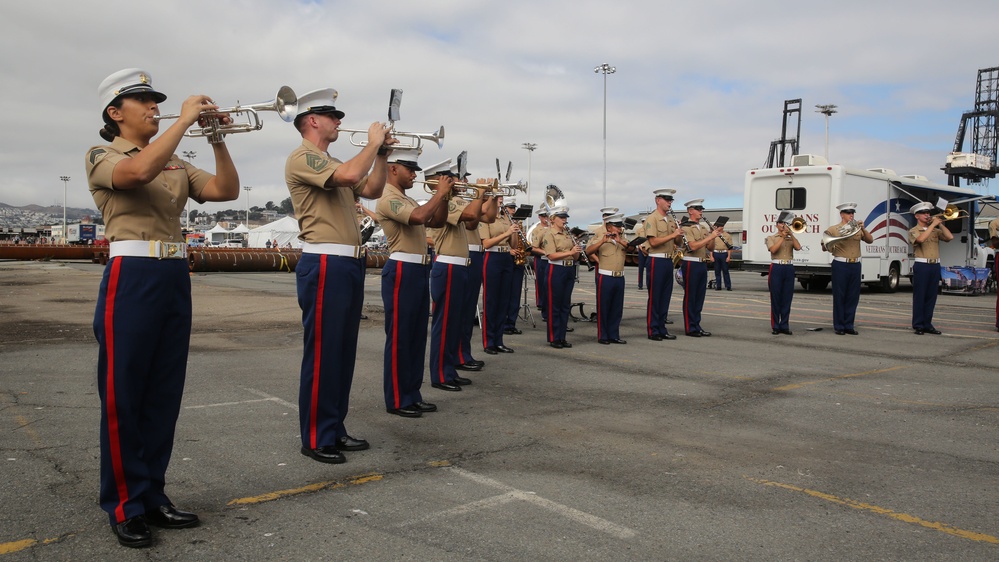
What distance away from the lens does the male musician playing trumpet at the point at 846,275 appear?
13148 millimetres

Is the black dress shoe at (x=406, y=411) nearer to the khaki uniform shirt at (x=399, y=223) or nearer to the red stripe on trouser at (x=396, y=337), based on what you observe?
the red stripe on trouser at (x=396, y=337)

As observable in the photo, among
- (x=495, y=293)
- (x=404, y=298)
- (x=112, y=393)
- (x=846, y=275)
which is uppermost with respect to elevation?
(x=846, y=275)

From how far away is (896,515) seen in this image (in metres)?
4.35

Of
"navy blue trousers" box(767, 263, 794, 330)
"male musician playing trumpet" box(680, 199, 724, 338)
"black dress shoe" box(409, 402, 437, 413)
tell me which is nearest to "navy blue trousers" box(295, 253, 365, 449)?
"black dress shoe" box(409, 402, 437, 413)

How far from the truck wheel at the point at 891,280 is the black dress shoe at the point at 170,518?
74.6 ft

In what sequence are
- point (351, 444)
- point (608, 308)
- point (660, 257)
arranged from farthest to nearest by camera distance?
point (660, 257) → point (608, 308) → point (351, 444)

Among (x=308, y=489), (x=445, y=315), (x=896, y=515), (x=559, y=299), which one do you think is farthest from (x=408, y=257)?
(x=559, y=299)

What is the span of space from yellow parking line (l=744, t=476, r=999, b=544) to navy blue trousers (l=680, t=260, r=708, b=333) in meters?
8.08

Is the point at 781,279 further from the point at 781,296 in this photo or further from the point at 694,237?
the point at 694,237

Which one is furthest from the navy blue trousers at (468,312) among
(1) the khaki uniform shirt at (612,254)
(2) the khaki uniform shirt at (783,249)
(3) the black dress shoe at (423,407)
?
(2) the khaki uniform shirt at (783,249)

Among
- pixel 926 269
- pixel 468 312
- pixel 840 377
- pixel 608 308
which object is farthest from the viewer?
pixel 926 269

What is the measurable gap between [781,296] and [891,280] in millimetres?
12567

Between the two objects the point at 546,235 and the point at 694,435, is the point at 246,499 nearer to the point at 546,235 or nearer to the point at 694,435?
the point at 694,435

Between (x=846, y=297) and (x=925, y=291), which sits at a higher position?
(x=925, y=291)
